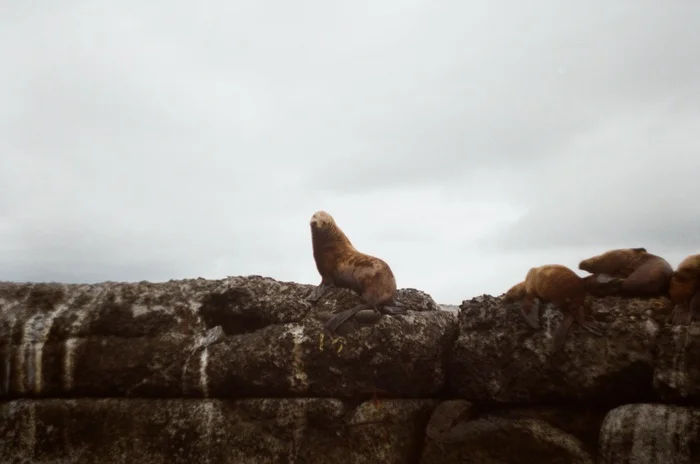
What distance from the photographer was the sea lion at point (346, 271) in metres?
6.93

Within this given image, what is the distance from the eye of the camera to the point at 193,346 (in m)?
6.66

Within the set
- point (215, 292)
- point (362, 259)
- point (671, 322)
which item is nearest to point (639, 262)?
point (671, 322)

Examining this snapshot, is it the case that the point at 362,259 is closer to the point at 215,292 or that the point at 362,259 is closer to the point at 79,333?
the point at 215,292

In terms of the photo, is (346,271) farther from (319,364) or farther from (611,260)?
(611,260)

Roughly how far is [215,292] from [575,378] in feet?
13.0

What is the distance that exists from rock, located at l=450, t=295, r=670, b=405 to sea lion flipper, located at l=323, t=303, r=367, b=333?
1.22 meters

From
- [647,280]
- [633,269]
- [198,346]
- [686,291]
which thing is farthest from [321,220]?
[686,291]

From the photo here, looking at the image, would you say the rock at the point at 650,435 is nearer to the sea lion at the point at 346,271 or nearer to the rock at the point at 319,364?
the rock at the point at 319,364

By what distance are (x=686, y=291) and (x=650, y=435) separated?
1.43 m

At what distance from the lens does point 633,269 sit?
22.2 feet

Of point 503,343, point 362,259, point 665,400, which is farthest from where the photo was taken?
point 362,259

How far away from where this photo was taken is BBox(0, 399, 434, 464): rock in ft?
20.3

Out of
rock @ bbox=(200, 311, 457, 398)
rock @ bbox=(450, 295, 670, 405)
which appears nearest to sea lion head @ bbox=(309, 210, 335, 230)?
rock @ bbox=(200, 311, 457, 398)

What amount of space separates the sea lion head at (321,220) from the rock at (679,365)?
4104 millimetres
